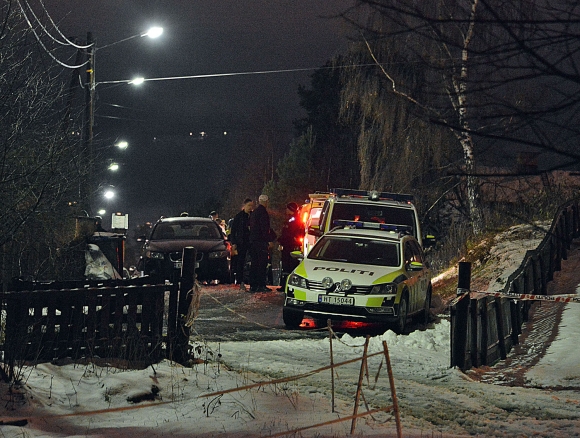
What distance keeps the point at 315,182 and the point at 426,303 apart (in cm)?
5774

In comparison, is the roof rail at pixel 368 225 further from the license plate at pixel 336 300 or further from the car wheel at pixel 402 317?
the license plate at pixel 336 300

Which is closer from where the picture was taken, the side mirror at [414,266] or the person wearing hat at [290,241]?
the side mirror at [414,266]

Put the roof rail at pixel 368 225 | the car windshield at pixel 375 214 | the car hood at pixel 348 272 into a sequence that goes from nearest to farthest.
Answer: the car hood at pixel 348 272, the roof rail at pixel 368 225, the car windshield at pixel 375 214

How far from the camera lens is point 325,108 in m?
67.3

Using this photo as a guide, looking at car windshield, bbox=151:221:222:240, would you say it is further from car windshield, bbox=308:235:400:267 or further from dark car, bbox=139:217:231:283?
car windshield, bbox=308:235:400:267

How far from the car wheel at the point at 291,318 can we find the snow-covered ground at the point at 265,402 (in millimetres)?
2761

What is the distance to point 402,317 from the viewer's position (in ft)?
45.3

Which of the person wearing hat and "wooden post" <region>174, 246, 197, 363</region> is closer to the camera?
"wooden post" <region>174, 246, 197, 363</region>

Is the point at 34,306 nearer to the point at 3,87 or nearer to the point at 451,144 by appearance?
the point at 3,87

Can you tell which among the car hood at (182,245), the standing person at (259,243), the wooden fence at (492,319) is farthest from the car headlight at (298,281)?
the car hood at (182,245)

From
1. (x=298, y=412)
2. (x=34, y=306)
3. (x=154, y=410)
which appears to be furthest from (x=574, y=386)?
(x=34, y=306)

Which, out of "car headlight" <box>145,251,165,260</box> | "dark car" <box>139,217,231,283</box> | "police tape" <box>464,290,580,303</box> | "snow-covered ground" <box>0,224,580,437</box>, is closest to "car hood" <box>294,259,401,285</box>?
"police tape" <box>464,290,580,303</box>

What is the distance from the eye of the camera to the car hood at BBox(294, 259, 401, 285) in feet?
45.4

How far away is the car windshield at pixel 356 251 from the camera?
588 inches
